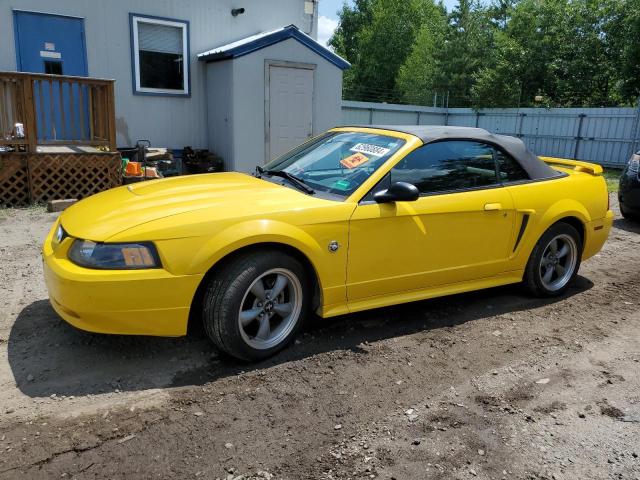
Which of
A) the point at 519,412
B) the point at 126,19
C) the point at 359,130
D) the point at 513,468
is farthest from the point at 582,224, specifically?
the point at 126,19

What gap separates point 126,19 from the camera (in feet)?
33.4

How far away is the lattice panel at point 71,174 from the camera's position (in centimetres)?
Answer: 834

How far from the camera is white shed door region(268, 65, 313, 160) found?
36.4 feet

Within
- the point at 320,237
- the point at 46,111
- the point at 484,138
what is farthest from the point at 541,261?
the point at 46,111

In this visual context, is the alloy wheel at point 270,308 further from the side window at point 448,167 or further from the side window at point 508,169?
the side window at point 508,169

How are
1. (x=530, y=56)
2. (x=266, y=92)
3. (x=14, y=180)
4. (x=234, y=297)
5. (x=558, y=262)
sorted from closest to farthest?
(x=234, y=297) → (x=558, y=262) → (x=14, y=180) → (x=266, y=92) → (x=530, y=56)

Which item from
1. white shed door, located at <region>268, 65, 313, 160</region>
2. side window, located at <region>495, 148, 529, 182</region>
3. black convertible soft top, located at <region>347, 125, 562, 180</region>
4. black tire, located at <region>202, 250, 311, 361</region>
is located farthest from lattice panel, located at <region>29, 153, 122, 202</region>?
side window, located at <region>495, 148, 529, 182</region>

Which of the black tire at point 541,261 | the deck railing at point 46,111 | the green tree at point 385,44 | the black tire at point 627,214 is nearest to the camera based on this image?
the black tire at point 541,261

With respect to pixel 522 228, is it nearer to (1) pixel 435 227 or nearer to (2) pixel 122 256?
(1) pixel 435 227

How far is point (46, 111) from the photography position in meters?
9.62

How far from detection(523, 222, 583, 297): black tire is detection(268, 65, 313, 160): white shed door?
7.15 m

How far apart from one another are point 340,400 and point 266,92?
870cm

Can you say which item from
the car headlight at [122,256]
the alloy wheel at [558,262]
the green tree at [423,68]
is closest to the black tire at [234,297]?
the car headlight at [122,256]

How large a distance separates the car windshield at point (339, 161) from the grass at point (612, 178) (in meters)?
10.2
